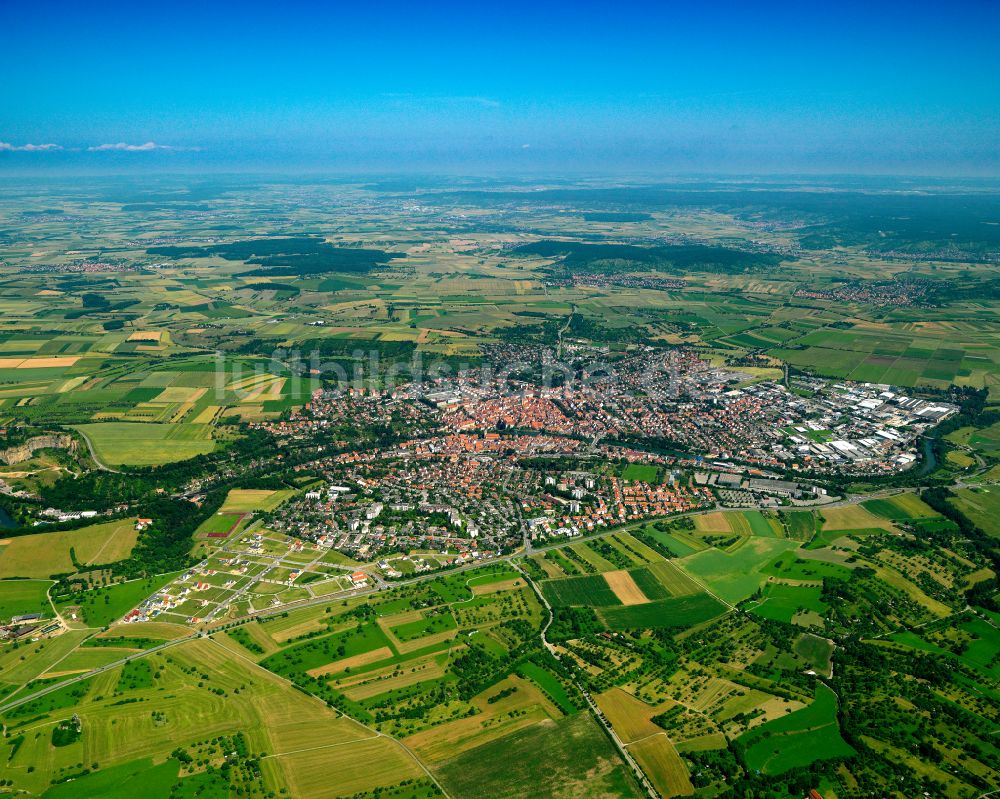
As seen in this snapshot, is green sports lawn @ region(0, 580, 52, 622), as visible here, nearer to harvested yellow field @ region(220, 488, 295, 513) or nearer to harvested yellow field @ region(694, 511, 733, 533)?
harvested yellow field @ region(220, 488, 295, 513)

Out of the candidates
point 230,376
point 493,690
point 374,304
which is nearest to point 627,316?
point 374,304

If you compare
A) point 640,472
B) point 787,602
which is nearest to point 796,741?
point 787,602

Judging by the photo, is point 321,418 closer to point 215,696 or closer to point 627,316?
point 215,696

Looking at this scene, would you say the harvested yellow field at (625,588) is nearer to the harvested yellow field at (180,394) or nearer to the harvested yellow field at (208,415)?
the harvested yellow field at (208,415)

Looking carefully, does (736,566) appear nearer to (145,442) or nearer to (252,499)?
(252,499)

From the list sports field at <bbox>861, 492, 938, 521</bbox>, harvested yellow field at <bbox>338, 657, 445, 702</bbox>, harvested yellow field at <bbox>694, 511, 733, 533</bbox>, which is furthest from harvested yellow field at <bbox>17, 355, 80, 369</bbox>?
sports field at <bbox>861, 492, 938, 521</bbox>
